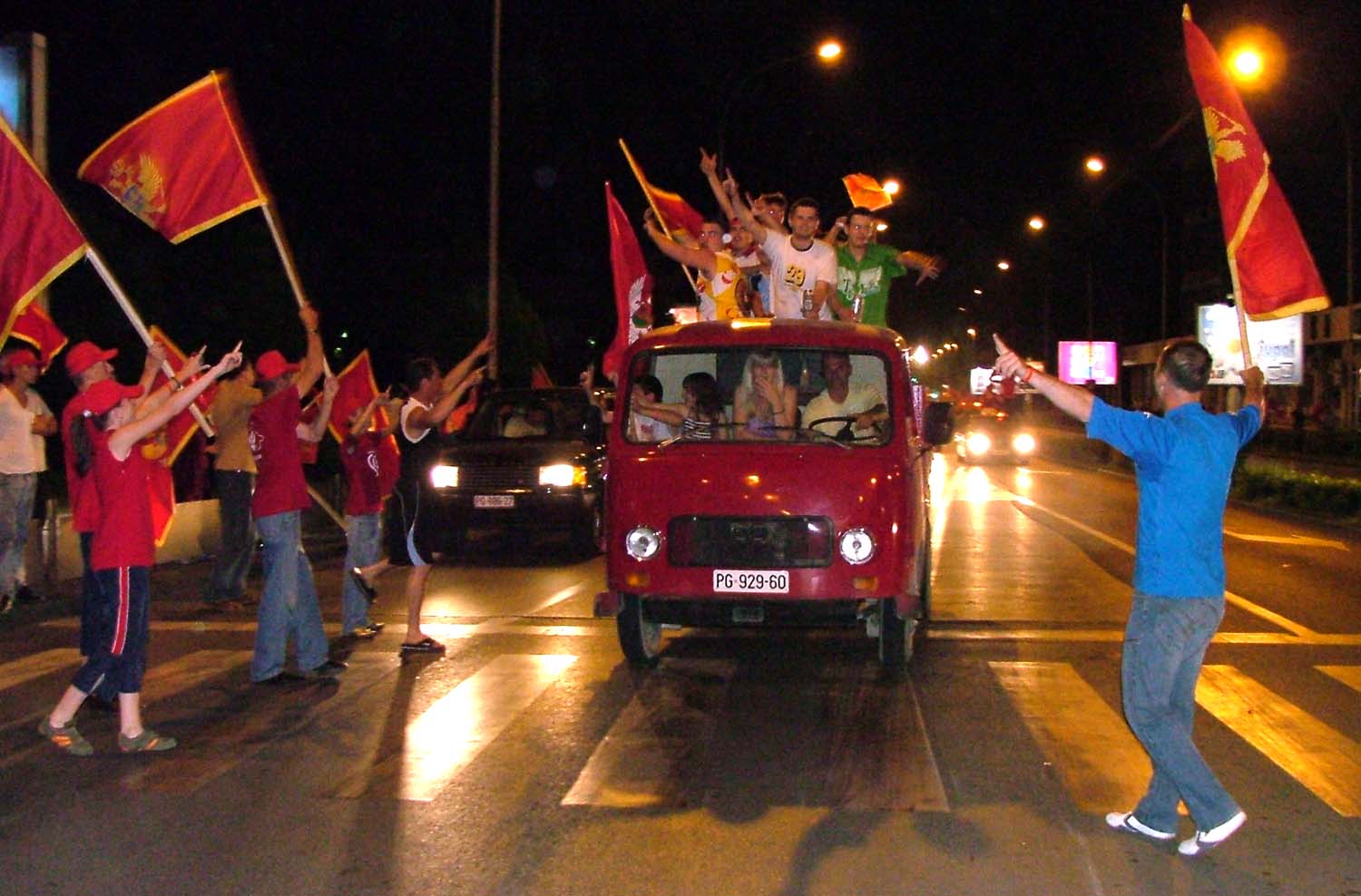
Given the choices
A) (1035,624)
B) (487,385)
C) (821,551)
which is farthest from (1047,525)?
(821,551)

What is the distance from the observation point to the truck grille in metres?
8.58

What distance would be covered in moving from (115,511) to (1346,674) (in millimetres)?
7333

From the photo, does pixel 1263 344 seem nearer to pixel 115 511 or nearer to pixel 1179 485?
pixel 1179 485

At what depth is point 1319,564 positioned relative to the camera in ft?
53.0

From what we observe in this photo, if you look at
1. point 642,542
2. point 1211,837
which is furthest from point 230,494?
point 1211,837

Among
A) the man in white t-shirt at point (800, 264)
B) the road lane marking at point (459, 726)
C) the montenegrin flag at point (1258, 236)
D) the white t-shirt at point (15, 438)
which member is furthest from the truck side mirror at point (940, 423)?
the white t-shirt at point (15, 438)

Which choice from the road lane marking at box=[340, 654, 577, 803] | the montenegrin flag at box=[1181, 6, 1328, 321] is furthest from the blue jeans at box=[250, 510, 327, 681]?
the montenegrin flag at box=[1181, 6, 1328, 321]

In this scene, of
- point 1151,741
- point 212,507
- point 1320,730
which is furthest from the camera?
point 212,507

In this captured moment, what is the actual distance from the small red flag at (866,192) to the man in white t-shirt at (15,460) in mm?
6699

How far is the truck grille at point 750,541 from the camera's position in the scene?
8.58 meters

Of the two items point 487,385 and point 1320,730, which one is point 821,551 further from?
point 487,385

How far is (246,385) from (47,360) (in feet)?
6.42

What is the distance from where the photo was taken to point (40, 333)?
12.7 metres

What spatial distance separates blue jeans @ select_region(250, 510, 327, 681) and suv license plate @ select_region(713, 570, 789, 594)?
2473mm
